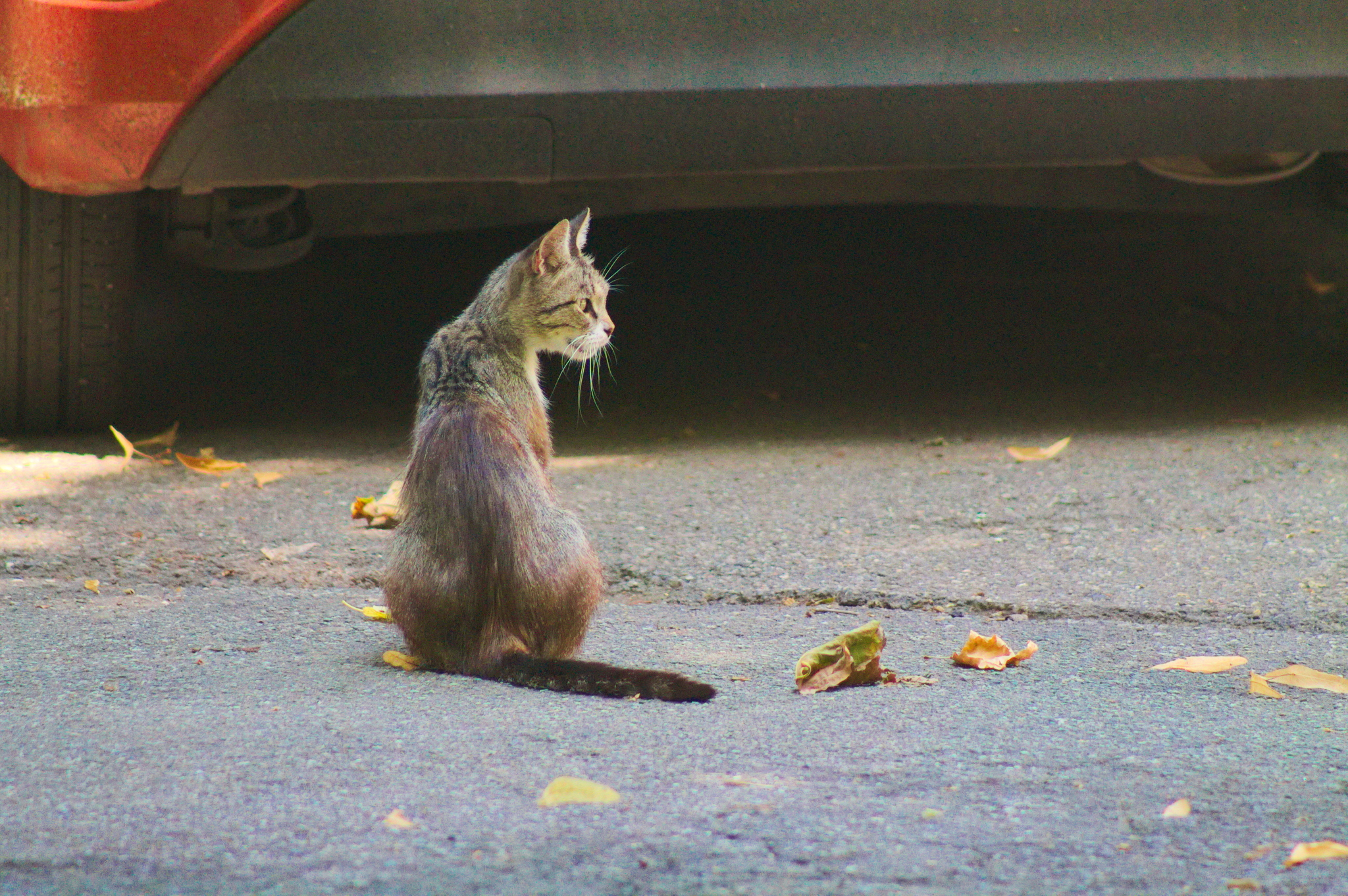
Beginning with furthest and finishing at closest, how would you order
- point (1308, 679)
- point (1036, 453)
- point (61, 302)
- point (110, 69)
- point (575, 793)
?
point (1036, 453) → point (61, 302) → point (110, 69) → point (1308, 679) → point (575, 793)

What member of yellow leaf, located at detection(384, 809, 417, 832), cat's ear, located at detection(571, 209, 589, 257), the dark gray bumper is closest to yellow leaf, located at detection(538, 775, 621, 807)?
yellow leaf, located at detection(384, 809, 417, 832)

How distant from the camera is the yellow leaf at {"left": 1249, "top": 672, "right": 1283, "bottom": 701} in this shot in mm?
2564

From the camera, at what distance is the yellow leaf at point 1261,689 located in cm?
256

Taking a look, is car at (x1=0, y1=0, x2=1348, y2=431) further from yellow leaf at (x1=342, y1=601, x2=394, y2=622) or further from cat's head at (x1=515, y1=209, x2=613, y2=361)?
yellow leaf at (x1=342, y1=601, x2=394, y2=622)

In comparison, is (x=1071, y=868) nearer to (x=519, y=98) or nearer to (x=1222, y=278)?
(x=519, y=98)

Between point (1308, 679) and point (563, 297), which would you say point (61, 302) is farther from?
point (1308, 679)

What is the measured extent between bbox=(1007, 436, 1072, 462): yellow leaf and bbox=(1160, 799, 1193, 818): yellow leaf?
228cm

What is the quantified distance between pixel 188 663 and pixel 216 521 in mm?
983

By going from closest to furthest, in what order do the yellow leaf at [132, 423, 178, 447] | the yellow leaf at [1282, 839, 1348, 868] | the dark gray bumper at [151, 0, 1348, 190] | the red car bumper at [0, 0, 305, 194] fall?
the yellow leaf at [1282, 839, 1348, 868] < the red car bumper at [0, 0, 305, 194] < the dark gray bumper at [151, 0, 1348, 190] < the yellow leaf at [132, 423, 178, 447]

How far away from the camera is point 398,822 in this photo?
1.87 metres

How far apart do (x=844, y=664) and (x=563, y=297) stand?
1.14 metres

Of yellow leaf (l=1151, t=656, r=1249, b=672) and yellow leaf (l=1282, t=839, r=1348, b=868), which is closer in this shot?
yellow leaf (l=1282, t=839, r=1348, b=868)

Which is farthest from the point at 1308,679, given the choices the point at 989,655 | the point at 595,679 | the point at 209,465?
the point at 209,465

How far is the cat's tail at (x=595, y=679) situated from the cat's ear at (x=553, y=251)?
3.16 feet
